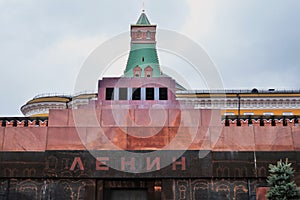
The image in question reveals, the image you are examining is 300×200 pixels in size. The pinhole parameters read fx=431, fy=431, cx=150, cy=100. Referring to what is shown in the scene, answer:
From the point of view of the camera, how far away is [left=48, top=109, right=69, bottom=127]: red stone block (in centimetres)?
1761

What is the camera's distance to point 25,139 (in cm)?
1747

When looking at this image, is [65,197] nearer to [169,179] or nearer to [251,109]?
[169,179]

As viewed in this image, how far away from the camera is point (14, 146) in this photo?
17406 millimetres

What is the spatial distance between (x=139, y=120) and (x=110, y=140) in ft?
4.79

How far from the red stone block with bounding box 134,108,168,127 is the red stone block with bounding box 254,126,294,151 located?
3801 mm

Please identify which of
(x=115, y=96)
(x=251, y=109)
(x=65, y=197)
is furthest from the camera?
(x=251, y=109)

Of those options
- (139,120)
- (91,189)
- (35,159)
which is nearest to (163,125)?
(139,120)

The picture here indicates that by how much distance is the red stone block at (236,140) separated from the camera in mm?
17219

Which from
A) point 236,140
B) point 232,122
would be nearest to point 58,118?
point 232,122

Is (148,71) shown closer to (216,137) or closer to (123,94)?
(123,94)

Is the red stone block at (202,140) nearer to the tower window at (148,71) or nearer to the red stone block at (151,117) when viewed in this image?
the red stone block at (151,117)

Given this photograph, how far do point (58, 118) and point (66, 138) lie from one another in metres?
0.97

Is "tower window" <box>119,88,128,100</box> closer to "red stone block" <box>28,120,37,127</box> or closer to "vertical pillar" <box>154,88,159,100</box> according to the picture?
"vertical pillar" <box>154,88,159,100</box>

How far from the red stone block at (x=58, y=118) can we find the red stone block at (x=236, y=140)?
6197mm
